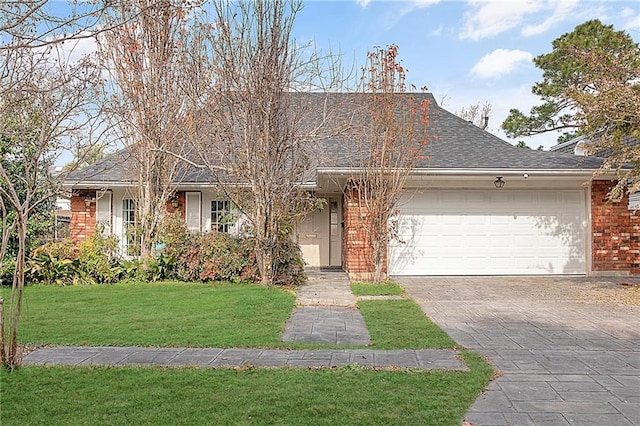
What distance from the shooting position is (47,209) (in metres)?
12.0

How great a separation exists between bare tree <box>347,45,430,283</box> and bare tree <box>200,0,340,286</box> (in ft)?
3.53


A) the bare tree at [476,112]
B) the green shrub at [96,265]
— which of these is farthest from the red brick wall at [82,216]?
the bare tree at [476,112]

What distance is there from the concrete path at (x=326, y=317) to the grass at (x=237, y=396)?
1.39m

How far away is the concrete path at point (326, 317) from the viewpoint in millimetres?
5945

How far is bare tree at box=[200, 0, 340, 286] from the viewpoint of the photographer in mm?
9484

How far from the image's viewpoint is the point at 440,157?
11727 mm

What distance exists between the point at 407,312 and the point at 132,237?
305 inches

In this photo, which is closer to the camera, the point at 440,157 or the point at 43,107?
the point at 43,107

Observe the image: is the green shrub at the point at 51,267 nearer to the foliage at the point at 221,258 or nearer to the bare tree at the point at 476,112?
the foliage at the point at 221,258

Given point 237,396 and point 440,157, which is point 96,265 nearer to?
point 237,396

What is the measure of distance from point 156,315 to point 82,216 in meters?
7.20

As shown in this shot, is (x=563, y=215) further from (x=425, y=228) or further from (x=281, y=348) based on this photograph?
(x=281, y=348)

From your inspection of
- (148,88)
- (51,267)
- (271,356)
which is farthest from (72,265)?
(271,356)

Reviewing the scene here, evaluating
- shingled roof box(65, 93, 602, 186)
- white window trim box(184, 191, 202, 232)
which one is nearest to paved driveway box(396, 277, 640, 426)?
shingled roof box(65, 93, 602, 186)
